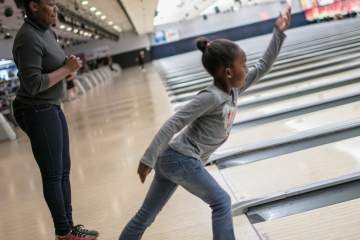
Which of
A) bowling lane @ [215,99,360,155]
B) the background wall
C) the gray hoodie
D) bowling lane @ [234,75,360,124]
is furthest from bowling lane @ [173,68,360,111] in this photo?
the background wall

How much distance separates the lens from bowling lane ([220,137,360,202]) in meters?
3.05

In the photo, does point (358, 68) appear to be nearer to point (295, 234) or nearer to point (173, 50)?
point (295, 234)

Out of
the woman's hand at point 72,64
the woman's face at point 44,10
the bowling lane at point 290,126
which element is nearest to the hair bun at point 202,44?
the woman's hand at point 72,64

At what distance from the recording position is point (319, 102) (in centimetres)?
552

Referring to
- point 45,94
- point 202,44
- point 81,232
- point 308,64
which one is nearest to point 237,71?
point 202,44

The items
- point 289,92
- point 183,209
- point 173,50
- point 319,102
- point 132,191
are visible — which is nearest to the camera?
point 183,209

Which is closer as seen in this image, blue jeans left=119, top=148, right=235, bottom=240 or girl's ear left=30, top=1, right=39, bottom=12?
blue jeans left=119, top=148, right=235, bottom=240

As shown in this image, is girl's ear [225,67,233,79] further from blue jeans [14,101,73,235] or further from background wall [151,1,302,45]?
background wall [151,1,302,45]

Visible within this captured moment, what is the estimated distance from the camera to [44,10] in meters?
2.54

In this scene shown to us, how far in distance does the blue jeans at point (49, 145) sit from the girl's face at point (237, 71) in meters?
1.09

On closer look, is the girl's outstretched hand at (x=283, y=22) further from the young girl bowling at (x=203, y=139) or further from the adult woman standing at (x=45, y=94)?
the adult woman standing at (x=45, y=94)

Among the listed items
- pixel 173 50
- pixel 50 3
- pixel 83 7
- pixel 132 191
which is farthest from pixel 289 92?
pixel 173 50

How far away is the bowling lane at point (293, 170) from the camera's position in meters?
3.05

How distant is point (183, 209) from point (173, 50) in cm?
4029
